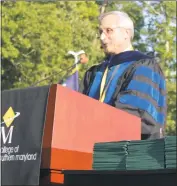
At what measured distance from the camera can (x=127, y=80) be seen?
12.4 feet

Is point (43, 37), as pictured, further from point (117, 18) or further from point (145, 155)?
point (145, 155)

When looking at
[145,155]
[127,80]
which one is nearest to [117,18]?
[127,80]

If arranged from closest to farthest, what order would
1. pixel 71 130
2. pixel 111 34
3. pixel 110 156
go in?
1. pixel 110 156
2. pixel 71 130
3. pixel 111 34

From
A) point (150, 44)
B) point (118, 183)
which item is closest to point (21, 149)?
point (118, 183)

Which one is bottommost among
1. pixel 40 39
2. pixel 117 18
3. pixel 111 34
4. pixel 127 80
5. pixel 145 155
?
pixel 145 155

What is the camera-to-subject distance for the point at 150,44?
85.4 ft

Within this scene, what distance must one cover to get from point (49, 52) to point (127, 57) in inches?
606

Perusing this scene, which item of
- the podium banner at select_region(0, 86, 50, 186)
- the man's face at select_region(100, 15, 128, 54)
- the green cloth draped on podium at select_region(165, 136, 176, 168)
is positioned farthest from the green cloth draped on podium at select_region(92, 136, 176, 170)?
the man's face at select_region(100, 15, 128, 54)

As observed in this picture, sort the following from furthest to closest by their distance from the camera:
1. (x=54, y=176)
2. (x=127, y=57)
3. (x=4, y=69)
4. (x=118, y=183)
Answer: (x=4, y=69)
(x=127, y=57)
(x=54, y=176)
(x=118, y=183)

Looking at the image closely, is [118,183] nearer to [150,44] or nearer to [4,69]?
[4,69]

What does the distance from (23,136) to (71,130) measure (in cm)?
25

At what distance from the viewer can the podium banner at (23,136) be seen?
288cm

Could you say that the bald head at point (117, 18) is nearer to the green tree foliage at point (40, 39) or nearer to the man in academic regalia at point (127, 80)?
the man in academic regalia at point (127, 80)

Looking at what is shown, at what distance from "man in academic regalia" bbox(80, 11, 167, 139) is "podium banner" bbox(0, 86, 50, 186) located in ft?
2.20
